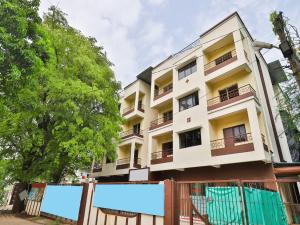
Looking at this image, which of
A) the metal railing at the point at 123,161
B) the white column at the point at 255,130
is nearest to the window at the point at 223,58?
the white column at the point at 255,130

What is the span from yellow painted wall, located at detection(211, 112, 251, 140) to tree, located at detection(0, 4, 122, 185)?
26.3 ft

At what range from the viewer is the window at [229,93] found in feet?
48.9

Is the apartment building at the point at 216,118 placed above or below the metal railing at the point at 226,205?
above

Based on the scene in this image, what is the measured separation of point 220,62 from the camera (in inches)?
644

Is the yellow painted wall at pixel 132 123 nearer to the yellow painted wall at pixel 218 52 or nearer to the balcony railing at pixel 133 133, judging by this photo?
the balcony railing at pixel 133 133

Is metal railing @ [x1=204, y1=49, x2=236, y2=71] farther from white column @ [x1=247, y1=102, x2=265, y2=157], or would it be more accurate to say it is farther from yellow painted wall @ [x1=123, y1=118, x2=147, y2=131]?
yellow painted wall @ [x1=123, y1=118, x2=147, y2=131]

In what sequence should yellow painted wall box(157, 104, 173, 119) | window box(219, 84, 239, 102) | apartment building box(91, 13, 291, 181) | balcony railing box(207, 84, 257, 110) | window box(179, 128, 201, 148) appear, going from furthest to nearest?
yellow painted wall box(157, 104, 173, 119) → window box(179, 128, 201, 148) → window box(219, 84, 239, 102) → balcony railing box(207, 84, 257, 110) → apartment building box(91, 13, 291, 181)

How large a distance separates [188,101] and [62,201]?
12.3 meters

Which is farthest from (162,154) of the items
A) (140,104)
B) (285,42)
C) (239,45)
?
(285,42)

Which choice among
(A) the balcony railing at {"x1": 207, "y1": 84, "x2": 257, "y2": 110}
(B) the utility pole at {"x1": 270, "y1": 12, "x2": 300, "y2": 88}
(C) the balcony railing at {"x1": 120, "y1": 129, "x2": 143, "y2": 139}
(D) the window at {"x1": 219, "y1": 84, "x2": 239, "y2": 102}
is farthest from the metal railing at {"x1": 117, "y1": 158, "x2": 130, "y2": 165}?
(B) the utility pole at {"x1": 270, "y1": 12, "x2": 300, "y2": 88}

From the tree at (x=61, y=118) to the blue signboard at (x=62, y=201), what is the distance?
187cm

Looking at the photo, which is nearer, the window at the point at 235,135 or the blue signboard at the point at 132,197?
the blue signboard at the point at 132,197

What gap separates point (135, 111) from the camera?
Answer: 70.6 ft

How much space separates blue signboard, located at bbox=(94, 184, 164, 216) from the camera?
21.2 ft
